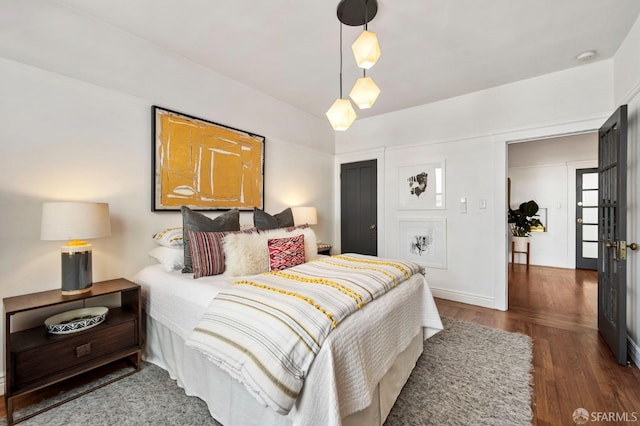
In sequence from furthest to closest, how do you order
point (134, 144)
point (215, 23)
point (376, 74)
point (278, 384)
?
point (376, 74) → point (134, 144) → point (215, 23) → point (278, 384)

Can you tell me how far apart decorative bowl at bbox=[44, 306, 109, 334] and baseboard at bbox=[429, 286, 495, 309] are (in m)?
3.79

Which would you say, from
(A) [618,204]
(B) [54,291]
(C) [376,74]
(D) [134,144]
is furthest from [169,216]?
(A) [618,204]

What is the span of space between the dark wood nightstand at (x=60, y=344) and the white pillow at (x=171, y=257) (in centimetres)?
28

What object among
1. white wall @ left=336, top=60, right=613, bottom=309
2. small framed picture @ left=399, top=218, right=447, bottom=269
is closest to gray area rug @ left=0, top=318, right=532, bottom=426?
white wall @ left=336, top=60, right=613, bottom=309

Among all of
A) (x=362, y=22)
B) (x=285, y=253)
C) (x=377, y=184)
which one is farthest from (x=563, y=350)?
(x=362, y=22)

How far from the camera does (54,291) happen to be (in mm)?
1934

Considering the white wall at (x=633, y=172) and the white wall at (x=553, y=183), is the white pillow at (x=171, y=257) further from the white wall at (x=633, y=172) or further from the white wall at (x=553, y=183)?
the white wall at (x=553, y=183)

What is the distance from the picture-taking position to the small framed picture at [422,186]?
12.6 ft

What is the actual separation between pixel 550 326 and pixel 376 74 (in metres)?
3.31

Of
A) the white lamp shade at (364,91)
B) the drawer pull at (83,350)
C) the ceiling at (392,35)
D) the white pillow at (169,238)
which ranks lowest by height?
the drawer pull at (83,350)

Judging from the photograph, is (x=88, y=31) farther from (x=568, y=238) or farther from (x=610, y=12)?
(x=568, y=238)

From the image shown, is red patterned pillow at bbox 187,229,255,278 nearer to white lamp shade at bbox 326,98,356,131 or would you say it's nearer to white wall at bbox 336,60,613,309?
white lamp shade at bbox 326,98,356,131

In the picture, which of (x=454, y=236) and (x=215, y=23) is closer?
(x=215, y=23)

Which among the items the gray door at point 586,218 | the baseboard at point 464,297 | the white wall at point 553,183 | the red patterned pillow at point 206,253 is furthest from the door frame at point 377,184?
the gray door at point 586,218
